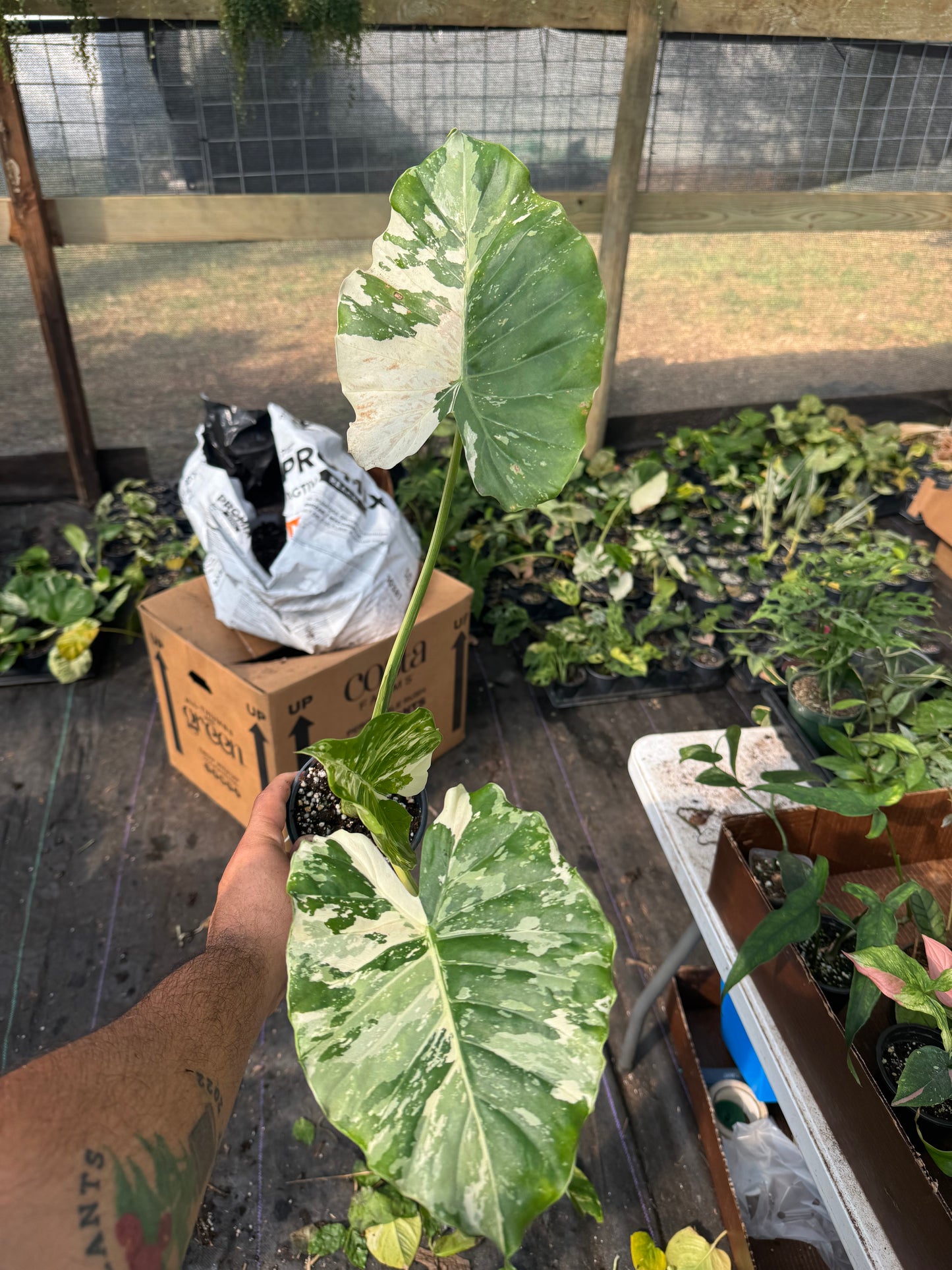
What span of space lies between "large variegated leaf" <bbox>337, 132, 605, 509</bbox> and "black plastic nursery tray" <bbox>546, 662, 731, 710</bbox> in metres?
1.45

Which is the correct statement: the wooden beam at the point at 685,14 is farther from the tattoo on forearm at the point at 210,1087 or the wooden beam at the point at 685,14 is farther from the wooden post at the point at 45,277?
the tattoo on forearm at the point at 210,1087

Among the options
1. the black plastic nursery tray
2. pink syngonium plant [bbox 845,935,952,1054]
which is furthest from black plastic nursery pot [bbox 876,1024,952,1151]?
the black plastic nursery tray

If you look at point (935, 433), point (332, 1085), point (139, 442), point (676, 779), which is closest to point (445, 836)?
point (332, 1085)

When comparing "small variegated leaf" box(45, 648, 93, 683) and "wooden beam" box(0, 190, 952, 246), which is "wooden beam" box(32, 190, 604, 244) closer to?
"wooden beam" box(0, 190, 952, 246)

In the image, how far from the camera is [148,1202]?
0.52 m

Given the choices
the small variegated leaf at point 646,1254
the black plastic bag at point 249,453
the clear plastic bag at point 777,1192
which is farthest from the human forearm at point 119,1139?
the black plastic bag at point 249,453

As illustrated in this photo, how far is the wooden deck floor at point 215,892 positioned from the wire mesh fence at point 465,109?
1446mm

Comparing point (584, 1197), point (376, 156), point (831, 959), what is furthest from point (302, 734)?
point (376, 156)

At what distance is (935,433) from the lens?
10.2 feet

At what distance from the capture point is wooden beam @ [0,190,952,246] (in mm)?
2336

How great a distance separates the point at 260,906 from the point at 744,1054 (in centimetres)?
87

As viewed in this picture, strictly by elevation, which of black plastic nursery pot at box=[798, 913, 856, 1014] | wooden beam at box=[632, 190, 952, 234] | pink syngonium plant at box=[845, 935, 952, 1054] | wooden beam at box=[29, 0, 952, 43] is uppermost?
wooden beam at box=[29, 0, 952, 43]

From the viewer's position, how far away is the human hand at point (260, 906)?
0.83m

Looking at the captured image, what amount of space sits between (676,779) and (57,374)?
90.2 inches
